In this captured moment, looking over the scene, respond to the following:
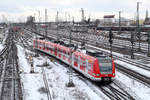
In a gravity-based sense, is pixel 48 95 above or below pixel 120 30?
below

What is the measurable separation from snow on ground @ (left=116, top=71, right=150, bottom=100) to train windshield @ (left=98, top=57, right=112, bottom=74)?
101 inches

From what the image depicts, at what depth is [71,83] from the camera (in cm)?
2117

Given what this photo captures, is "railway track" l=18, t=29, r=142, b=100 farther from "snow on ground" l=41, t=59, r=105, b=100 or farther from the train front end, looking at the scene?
the train front end

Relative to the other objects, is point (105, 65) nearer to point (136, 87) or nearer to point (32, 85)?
point (136, 87)

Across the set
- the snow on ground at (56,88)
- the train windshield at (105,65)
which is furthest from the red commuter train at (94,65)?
the snow on ground at (56,88)

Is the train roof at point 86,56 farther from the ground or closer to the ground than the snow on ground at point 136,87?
farther from the ground

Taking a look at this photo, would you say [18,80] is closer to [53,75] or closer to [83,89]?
[53,75]

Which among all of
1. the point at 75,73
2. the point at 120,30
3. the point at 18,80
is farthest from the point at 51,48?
the point at 120,30

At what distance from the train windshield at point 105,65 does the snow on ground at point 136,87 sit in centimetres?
257

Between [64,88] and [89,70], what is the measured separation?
122 inches

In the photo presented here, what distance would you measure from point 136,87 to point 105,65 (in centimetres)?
359

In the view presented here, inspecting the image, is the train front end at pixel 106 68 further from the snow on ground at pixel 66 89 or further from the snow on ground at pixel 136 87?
the snow on ground at pixel 136 87

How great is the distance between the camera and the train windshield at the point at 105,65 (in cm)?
2052

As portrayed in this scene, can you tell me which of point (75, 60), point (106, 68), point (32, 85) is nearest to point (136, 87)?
point (106, 68)
